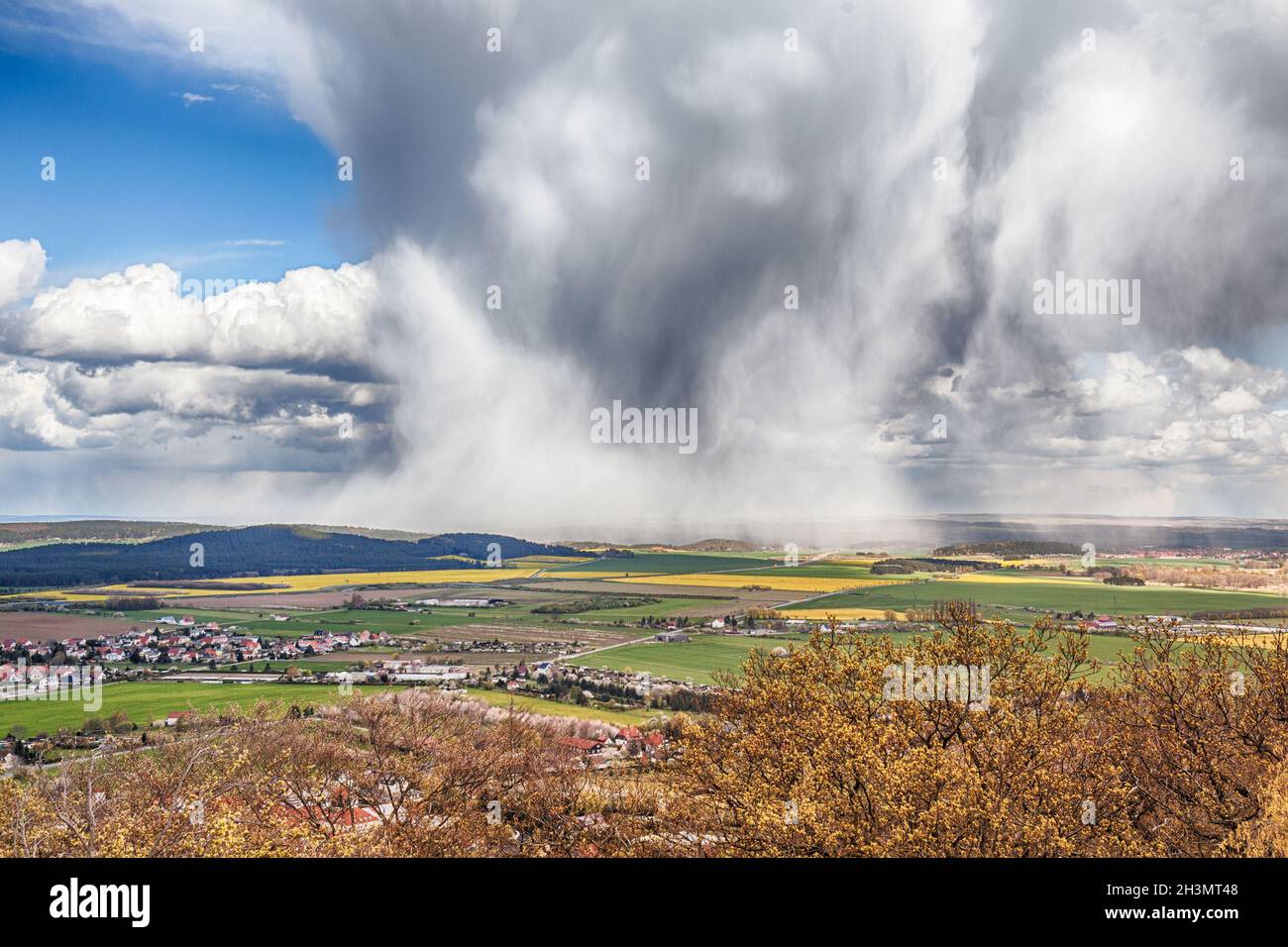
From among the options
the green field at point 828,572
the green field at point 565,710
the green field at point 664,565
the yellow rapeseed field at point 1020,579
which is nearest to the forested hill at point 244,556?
the green field at point 664,565

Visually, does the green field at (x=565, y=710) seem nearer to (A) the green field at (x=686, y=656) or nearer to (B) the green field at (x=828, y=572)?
(A) the green field at (x=686, y=656)

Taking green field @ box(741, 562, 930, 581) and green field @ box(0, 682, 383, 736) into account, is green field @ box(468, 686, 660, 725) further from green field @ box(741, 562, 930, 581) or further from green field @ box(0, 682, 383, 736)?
green field @ box(741, 562, 930, 581)

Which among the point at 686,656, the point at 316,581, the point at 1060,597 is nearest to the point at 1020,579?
the point at 1060,597
